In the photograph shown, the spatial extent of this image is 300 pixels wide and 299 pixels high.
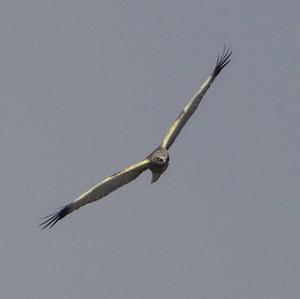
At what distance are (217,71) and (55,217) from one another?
11181mm

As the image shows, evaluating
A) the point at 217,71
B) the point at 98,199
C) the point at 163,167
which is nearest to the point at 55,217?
the point at 98,199

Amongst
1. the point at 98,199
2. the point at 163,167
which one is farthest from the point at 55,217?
the point at 163,167

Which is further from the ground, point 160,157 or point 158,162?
point 160,157

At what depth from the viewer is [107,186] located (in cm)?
5025

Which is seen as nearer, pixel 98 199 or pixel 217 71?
pixel 98 199

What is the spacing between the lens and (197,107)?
53375 millimetres

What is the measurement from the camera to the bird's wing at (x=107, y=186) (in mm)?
49969

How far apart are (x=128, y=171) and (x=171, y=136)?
310 cm

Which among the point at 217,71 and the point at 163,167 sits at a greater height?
the point at 217,71

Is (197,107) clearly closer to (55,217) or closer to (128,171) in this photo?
(128,171)

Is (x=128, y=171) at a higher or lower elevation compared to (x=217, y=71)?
lower

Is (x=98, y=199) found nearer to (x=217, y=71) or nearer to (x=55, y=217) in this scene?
(x=55, y=217)

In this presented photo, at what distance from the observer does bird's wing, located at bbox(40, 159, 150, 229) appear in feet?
164

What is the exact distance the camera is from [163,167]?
50.1 metres
